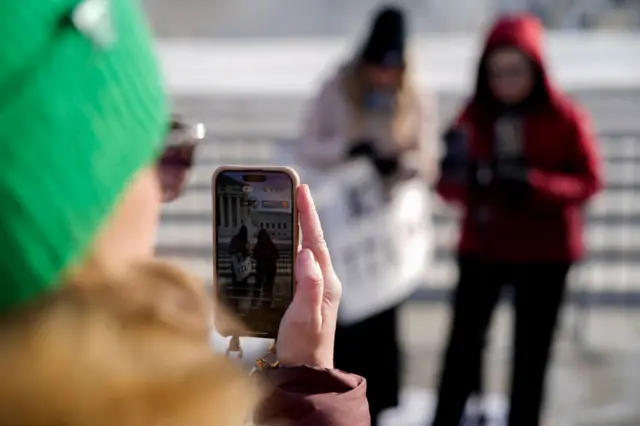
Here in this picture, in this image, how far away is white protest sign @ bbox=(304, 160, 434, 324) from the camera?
3.52 m

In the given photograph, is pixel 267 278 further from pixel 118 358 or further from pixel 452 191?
pixel 452 191

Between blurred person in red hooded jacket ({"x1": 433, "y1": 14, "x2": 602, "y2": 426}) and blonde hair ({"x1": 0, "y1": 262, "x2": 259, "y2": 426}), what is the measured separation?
265 centimetres

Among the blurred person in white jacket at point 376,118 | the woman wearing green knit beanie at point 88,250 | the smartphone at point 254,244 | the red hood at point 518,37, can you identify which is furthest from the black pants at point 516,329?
the woman wearing green knit beanie at point 88,250

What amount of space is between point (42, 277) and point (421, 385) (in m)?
3.84

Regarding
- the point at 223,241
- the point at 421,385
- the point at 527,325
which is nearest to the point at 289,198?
the point at 223,241

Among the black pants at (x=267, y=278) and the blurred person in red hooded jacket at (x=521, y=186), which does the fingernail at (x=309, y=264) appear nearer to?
the black pants at (x=267, y=278)

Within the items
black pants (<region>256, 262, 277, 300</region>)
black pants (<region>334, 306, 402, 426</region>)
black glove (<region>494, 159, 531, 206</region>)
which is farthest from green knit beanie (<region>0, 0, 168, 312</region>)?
black pants (<region>334, 306, 402, 426</region>)

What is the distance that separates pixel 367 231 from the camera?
140 inches

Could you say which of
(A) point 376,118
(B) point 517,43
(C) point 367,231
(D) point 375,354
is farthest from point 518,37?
(D) point 375,354

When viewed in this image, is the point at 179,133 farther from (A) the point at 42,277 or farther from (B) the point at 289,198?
(A) the point at 42,277

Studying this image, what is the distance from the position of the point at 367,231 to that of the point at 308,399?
8.21 ft

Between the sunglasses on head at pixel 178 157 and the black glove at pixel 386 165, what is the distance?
182cm

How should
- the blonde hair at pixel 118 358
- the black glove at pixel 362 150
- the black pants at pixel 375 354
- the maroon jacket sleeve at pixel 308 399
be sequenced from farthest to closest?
the black pants at pixel 375 354 → the black glove at pixel 362 150 → the maroon jacket sleeve at pixel 308 399 → the blonde hair at pixel 118 358

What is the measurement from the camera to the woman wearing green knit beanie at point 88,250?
2.37 ft
